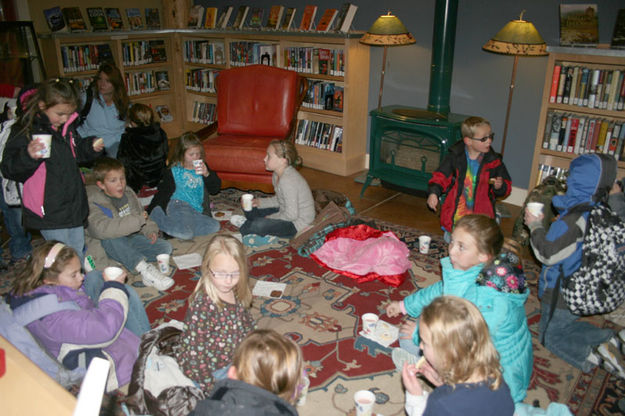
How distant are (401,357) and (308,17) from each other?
4784 mm

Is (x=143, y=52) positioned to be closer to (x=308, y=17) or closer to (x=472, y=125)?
(x=308, y=17)

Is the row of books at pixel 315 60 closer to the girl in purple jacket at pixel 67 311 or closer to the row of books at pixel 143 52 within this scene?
the row of books at pixel 143 52

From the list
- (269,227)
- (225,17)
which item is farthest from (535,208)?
(225,17)

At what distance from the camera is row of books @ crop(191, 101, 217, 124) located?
7.65m

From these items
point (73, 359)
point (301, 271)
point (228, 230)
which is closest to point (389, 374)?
point (301, 271)

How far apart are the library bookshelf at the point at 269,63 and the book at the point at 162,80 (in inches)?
2.1

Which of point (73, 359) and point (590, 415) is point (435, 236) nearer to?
point (590, 415)

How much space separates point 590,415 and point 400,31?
3.76 metres

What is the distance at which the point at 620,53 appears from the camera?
4.07 m

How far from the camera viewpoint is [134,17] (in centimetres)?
750

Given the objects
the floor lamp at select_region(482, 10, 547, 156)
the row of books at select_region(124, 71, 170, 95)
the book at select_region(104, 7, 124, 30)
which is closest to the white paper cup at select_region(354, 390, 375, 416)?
the floor lamp at select_region(482, 10, 547, 156)

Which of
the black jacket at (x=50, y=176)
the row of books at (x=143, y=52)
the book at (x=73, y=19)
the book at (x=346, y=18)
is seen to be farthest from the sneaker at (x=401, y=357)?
the book at (x=73, y=19)

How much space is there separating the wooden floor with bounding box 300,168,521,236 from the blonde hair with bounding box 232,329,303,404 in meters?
3.25

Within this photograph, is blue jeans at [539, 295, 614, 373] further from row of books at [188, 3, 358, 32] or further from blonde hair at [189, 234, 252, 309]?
row of books at [188, 3, 358, 32]
